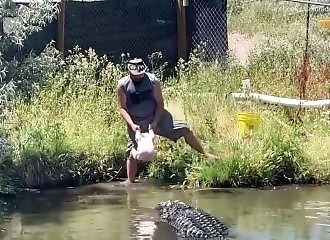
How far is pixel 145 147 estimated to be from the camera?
9922 mm

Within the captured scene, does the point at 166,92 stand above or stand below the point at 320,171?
above

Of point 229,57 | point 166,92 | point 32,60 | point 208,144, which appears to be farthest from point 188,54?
point 32,60

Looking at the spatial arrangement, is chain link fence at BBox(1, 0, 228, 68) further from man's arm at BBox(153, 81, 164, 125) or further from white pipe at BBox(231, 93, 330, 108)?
man's arm at BBox(153, 81, 164, 125)

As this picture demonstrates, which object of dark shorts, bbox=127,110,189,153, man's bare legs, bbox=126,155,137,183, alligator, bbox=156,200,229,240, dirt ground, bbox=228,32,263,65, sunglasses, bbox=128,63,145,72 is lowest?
alligator, bbox=156,200,229,240

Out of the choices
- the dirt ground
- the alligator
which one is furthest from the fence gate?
the alligator

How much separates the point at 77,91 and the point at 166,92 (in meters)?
1.31

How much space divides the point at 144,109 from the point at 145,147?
787 mm

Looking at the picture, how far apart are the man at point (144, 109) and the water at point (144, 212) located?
0.67 m

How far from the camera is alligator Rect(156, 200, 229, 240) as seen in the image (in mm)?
8094

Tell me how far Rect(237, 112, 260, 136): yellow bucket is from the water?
1130mm

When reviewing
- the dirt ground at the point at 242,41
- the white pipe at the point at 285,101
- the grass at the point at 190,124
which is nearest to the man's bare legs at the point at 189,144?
the grass at the point at 190,124

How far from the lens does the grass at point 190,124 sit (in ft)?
33.9

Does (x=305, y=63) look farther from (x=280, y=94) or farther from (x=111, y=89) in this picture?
(x=111, y=89)

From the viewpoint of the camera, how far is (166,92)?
41.0 feet
